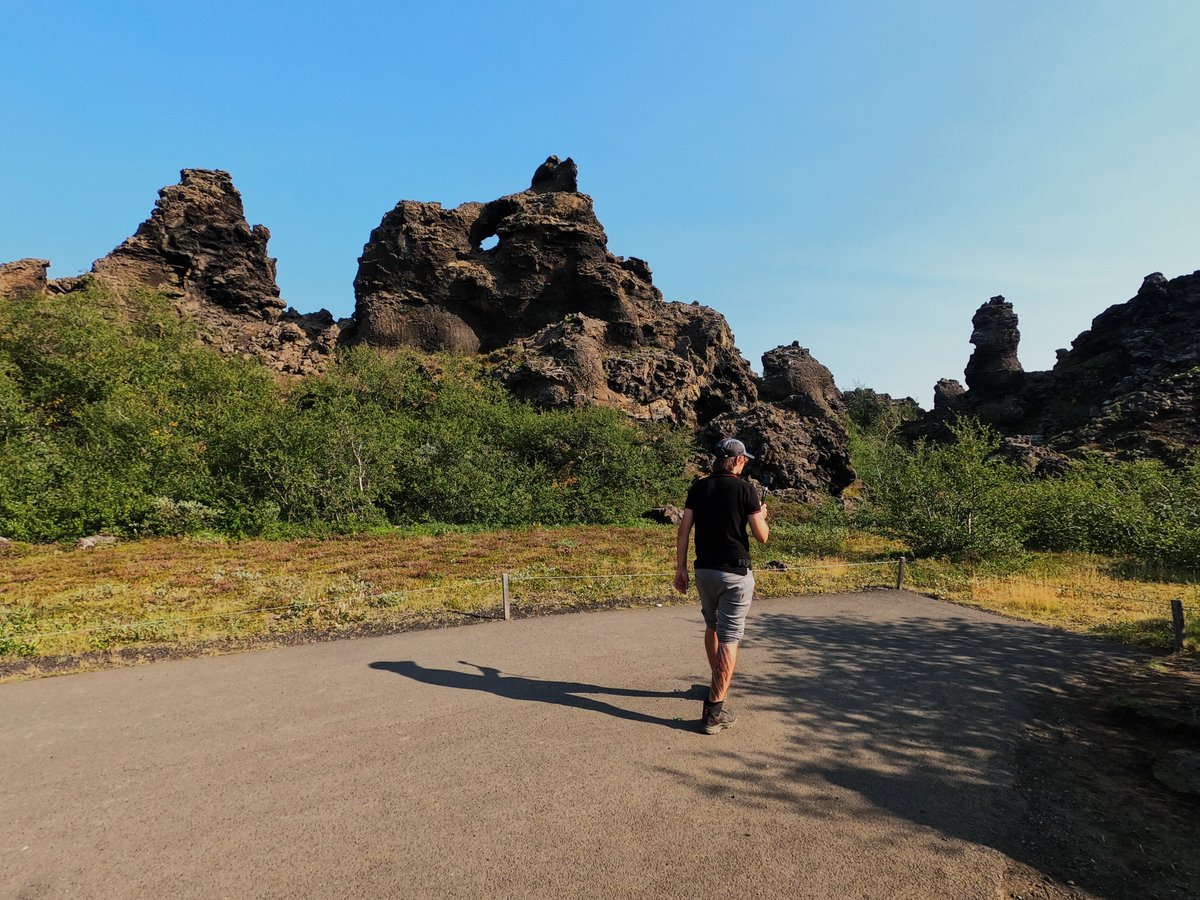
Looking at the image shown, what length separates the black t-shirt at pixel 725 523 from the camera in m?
4.42

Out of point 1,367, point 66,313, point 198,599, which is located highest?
point 66,313

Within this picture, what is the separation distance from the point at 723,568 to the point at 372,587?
26.7ft

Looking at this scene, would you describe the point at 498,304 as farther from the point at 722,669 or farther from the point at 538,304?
the point at 722,669

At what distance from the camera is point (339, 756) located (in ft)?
13.0

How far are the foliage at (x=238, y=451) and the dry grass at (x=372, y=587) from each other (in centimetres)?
241

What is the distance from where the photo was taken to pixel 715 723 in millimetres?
4340

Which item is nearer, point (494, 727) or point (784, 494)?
point (494, 727)

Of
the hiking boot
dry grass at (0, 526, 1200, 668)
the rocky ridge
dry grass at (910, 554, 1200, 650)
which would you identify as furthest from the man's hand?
the rocky ridge

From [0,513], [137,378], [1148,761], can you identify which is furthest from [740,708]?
[137,378]

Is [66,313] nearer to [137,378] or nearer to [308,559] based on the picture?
[137,378]

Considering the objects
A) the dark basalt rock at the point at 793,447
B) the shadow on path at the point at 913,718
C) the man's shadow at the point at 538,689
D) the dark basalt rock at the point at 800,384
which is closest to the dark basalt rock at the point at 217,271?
the dark basalt rock at the point at 793,447

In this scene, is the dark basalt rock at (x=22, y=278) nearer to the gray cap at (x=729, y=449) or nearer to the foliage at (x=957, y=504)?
the gray cap at (x=729, y=449)

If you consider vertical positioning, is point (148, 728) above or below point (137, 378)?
below

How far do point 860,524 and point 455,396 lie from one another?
22436 mm
